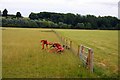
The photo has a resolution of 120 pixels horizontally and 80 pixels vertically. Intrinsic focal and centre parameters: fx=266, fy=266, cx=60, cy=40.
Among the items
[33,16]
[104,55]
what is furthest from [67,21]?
[104,55]

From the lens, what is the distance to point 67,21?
13662 centimetres

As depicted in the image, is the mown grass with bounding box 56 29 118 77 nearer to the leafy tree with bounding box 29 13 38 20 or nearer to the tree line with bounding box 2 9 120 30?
the tree line with bounding box 2 9 120 30

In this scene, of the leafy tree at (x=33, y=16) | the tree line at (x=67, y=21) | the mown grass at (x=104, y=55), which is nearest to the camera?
the mown grass at (x=104, y=55)

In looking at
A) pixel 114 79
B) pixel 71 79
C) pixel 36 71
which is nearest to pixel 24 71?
pixel 36 71

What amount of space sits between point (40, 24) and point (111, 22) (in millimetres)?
38061

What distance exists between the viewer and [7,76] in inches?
374

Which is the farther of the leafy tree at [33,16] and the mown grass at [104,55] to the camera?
the leafy tree at [33,16]

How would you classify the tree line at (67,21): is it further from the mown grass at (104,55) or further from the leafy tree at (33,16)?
the mown grass at (104,55)

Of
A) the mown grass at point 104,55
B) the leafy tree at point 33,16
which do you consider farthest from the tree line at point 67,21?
the mown grass at point 104,55

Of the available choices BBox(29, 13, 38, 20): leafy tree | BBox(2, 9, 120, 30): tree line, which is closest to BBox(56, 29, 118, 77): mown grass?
BBox(2, 9, 120, 30): tree line

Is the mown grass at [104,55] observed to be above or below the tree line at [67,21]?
below

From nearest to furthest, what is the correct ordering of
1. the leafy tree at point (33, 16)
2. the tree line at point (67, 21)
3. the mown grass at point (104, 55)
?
1. the mown grass at point (104, 55)
2. the tree line at point (67, 21)
3. the leafy tree at point (33, 16)

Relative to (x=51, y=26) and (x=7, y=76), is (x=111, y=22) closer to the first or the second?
(x=51, y=26)

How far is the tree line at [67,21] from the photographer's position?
4482 inches
